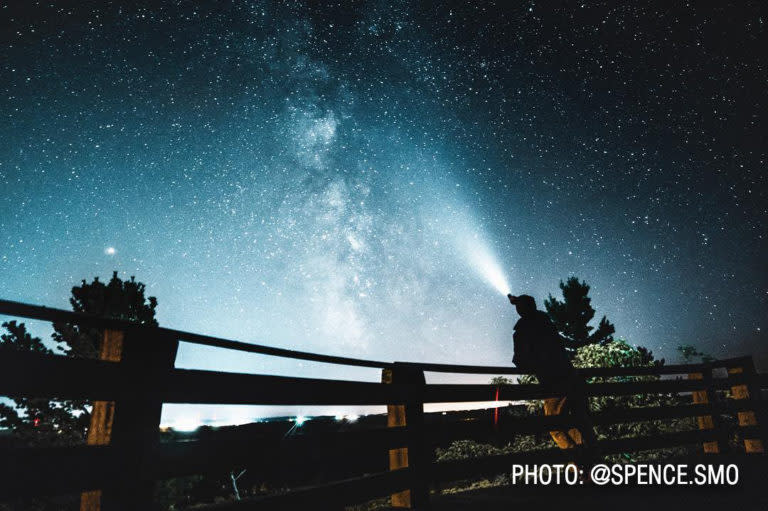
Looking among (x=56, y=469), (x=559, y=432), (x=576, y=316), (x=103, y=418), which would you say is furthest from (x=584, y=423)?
(x=576, y=316)

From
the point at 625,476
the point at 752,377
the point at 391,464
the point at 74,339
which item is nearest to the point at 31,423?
the point at 74,339

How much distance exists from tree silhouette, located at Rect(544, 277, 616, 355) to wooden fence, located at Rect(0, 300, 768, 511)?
1490 inches

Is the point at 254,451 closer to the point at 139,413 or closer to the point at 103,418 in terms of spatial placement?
the point at 139,413

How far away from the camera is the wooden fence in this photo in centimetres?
184

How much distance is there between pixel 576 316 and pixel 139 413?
139ft

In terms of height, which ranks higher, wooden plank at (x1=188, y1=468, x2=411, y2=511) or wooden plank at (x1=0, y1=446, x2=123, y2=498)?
wooden plank at (x1=0, y1=446, x2=123, y2=498)

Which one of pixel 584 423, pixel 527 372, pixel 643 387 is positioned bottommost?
pixel 584 423

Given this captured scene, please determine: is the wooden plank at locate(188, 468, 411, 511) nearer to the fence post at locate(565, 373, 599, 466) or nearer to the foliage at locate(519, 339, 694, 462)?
the fence post at locate(565, 373, 599, 466)

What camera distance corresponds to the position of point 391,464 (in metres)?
3.72

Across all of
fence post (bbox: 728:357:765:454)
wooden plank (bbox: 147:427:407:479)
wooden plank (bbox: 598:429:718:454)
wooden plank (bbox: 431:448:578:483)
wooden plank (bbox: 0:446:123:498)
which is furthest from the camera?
fence post (bbox: 728:357:765:454)

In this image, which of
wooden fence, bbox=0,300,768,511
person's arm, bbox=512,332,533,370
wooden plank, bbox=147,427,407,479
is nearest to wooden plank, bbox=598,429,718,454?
wooden fence, bbox=0,300,768,511

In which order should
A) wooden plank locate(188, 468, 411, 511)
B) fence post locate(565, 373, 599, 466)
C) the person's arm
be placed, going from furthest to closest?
the person's arm
fence post locate(565, 373, 599, 466)
wooden plank locate(188, 468, 411, 511)

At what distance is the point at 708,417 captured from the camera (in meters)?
6.16

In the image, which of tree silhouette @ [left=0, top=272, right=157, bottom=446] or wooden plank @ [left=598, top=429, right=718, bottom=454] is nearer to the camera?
wooden plank @ [left=598, top=429, right=718, bottom=454]
